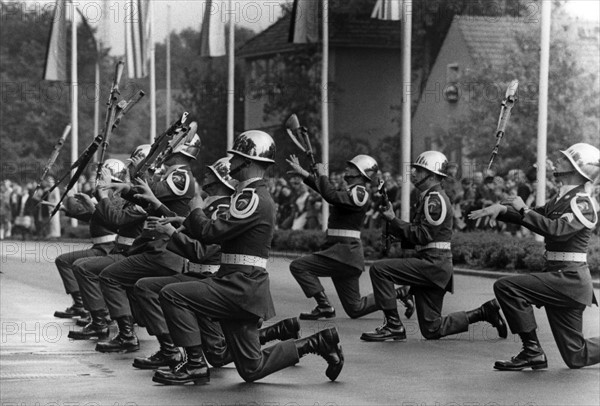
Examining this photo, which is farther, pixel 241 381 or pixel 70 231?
pixel 70 231

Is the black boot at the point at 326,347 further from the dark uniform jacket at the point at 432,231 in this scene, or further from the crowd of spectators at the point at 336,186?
the dark uniform jacket at the point at 432,231

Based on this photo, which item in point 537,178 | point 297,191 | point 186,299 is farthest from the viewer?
point 297,191

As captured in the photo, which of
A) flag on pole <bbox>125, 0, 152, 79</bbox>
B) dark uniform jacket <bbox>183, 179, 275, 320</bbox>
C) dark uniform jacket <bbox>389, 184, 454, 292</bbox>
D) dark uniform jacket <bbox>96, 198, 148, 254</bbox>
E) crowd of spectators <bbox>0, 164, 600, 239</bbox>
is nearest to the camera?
dark uniform jacket <bbox>183, 179, 275, 320</bbox>

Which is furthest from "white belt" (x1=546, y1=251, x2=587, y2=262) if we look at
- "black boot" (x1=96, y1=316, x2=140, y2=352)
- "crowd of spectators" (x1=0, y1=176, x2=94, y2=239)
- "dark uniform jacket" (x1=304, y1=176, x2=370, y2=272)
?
"crowd of spectators" (x1=0, y1=176, x2=94, y2=239)

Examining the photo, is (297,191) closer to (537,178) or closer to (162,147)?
(537,178)

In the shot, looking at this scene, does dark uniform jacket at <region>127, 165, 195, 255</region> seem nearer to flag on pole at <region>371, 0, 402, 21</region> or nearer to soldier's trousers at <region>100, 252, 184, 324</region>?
soldier's trousers at <region>100, 252, 184, 324</region>

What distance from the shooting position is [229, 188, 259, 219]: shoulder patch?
10.4m

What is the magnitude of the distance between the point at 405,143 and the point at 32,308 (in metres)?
12.3

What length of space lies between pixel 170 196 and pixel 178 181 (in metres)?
0.18

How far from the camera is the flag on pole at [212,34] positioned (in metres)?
38.1

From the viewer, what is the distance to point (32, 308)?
18.6 m

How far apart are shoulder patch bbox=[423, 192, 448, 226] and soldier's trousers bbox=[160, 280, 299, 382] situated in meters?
3.86

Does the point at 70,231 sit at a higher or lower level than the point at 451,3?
lower

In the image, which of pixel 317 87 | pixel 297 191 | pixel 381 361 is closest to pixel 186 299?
pixel 381 361
